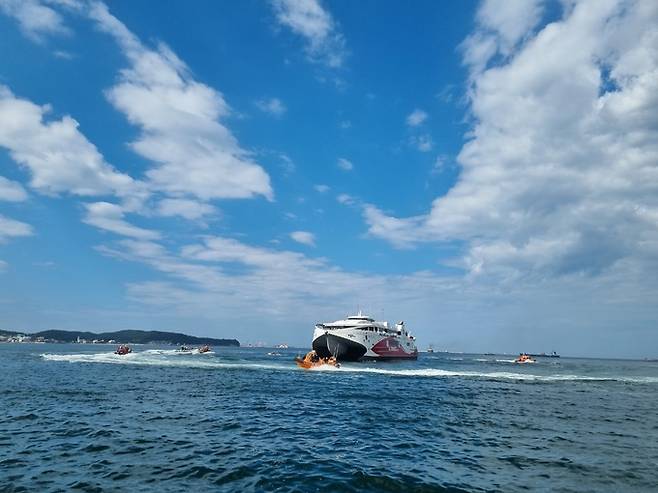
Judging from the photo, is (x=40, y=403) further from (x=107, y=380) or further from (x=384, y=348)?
Answer: (x=384, y=348)

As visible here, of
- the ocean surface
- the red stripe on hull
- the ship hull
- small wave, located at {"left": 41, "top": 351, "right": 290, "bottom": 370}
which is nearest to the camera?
the ocean surface

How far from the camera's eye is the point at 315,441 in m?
21.1

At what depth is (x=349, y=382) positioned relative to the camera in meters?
49.3

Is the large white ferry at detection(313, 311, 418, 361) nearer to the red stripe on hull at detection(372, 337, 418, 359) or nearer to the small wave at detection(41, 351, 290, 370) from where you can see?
the red stripe on hull at detection(372, 337, 418, 359)

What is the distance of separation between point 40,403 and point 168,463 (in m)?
20.8

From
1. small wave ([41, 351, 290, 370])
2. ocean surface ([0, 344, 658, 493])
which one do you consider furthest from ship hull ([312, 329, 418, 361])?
ocean surface ([0, 344, 658, 493])

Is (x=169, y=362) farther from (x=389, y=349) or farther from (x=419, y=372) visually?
(x=389, y=349)

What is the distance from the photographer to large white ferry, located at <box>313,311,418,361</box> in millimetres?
85625

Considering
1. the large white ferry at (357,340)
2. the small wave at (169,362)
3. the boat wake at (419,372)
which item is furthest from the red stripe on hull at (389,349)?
the small wave at (169,362)

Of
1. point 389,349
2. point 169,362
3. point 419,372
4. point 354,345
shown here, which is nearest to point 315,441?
point 419,372

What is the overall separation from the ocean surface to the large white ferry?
148 feet

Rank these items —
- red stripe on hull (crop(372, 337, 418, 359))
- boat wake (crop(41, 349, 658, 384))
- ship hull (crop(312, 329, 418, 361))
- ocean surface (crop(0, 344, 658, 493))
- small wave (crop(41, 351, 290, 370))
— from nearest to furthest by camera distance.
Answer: ocean surface (crop(0, 344, 658, 493)), boat wake (crop(41, 349, 658, 384)), small wave (crop(41, 351, 290, 370)), ship hull (crop(312, 329, 418, 361)), red stripe on hull (crop(372, 337, 418, 359))

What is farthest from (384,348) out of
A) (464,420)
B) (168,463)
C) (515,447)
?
(168,463)

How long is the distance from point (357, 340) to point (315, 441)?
69.9 m
